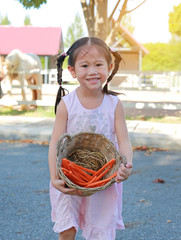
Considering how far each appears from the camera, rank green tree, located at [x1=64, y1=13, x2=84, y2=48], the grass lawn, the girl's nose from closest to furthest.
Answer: the girl's nose, the grass lawn, green tree, located at [x1=64, y1=13, x2=84, y2=48]

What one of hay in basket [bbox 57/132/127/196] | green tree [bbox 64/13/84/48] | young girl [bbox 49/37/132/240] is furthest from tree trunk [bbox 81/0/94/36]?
green tree [bbox 64/13/84/48]

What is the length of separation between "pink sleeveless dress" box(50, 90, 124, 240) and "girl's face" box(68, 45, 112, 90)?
0.59 ft

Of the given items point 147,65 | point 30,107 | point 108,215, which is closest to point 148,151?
point 108,215

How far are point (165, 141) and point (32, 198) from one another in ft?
10.6

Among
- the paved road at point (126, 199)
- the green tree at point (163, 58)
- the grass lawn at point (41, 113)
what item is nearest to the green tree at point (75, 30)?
the green tree at point (163, 58)

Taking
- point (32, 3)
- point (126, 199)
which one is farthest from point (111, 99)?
point (32, 3)

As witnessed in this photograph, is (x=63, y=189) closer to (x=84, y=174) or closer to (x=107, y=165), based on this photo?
(x=84, y=174)

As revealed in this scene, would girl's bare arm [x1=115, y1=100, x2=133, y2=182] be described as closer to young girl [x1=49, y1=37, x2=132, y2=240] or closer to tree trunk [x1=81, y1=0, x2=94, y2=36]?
young girl [x1=49, y1=37, x2=132, y2=240]

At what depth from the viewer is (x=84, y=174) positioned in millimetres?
2131

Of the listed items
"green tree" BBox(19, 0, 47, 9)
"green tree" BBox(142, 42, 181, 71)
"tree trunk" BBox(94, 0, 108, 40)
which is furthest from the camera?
"green tree" BBox(142, 42, 181, 71)

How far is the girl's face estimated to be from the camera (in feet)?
7.22

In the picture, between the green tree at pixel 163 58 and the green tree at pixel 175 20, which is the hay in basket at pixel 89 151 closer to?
the green tree at pixel 175 20

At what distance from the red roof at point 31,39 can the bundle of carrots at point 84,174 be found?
2350 cm

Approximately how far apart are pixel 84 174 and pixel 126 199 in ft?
5.77
